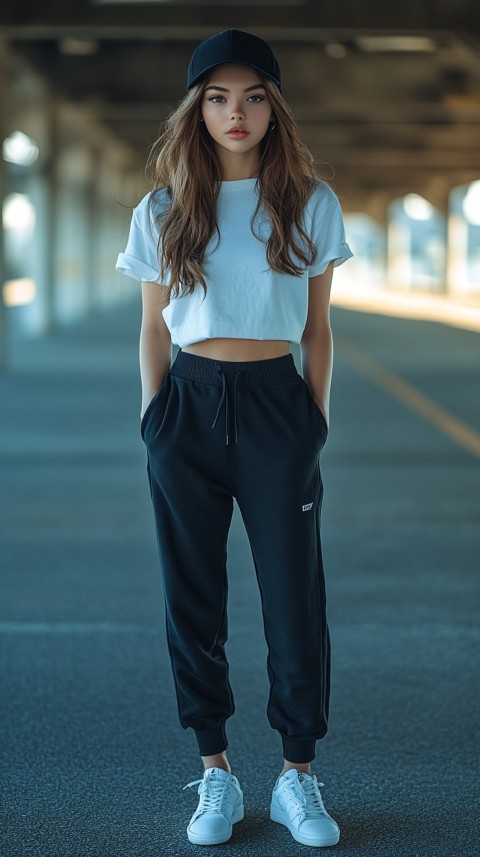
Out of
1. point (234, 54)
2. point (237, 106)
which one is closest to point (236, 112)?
point (237, 106)

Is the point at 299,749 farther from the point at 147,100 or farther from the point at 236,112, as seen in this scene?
the point at 147,100

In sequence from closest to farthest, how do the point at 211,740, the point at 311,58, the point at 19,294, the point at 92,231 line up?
the point at 211,740, the point at 311,58, the point at 92,231, the point at 19,294

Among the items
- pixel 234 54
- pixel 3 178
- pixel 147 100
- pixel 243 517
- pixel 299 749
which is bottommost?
pixel 299 749

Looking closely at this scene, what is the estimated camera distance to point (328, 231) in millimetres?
3080

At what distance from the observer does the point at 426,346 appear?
66.2ft

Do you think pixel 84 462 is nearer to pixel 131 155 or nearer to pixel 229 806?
pixel 229 806

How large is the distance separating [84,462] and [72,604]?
3849 mm

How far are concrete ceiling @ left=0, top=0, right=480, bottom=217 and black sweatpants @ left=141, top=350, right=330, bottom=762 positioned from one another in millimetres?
8489

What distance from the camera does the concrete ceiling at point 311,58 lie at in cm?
1455

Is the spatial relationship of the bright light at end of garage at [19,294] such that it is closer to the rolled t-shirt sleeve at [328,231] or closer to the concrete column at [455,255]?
the concrete column at [455,255]

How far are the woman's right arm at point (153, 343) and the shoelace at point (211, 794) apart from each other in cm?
94

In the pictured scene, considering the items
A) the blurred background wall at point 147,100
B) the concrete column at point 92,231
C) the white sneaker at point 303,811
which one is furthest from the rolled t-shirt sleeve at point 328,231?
the concrete column at point 92,231

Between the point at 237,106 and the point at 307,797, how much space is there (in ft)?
5.41

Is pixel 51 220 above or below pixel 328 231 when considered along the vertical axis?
above
